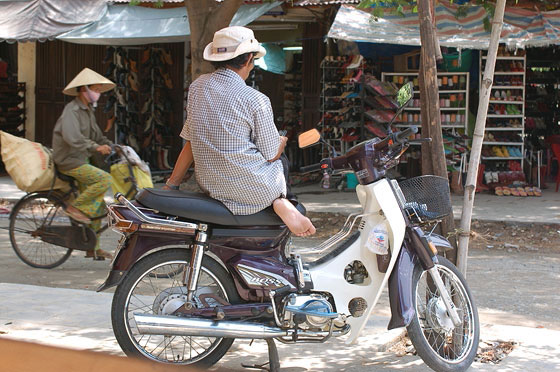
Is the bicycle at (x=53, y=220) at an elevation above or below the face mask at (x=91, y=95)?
below

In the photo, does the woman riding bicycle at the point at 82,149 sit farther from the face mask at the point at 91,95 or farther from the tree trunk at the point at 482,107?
the tree trunk at the point at 482,107

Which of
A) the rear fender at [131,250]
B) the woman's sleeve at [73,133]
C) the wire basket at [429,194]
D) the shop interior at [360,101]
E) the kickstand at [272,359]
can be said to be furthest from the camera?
the shop interior at [360,101]

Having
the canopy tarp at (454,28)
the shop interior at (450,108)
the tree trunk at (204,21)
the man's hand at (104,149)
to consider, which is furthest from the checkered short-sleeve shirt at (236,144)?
the shop interior at (450,108)

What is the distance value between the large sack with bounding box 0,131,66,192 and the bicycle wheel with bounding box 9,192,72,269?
29cm

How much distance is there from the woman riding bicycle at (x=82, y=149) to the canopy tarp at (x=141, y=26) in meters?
5.23

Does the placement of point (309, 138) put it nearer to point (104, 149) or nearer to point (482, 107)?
point (482, 107)

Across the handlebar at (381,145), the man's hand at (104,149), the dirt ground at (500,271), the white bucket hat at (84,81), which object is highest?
the handlebar at (381,145)

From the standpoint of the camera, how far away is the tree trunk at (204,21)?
29.5ft

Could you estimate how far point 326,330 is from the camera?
416 centimetres

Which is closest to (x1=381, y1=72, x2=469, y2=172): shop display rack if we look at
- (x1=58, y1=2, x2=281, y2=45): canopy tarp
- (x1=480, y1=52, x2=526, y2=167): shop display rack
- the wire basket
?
(x1=480, y1=52, x2=526, y2=167): shop display rack

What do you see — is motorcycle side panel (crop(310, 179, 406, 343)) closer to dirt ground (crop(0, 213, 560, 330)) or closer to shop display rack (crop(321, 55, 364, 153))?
dirt ground (crop(0, 213, 560, 330))

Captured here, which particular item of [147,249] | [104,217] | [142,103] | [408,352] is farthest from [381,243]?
[142,103]

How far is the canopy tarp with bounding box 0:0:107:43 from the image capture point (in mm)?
12598

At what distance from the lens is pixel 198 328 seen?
156 inches
